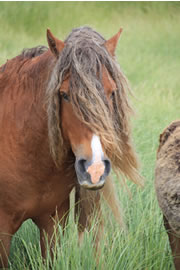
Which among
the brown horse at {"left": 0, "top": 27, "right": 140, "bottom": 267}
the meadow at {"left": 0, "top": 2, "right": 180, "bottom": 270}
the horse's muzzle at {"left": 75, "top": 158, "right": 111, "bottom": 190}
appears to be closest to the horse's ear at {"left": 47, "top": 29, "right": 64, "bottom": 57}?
the brown horse at {"left": 0, "top": 27, "right": 140, "bottom": 267}

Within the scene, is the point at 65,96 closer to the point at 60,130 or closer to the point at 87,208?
the point at 60,130

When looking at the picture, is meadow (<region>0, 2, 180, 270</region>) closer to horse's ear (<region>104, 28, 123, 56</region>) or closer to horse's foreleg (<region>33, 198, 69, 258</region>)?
horse's foreleg (<region>33, 198, 69, 258</region>)

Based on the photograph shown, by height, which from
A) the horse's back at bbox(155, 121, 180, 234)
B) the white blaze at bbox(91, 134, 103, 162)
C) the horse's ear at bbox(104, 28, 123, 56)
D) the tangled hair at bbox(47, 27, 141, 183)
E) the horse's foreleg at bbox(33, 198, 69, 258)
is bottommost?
the horse's foreleg at bbox(33, 198, 69, 258)

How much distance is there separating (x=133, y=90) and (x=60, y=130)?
9.01 ft

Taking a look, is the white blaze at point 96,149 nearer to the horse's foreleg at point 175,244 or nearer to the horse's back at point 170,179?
the horse's back at point 170,179

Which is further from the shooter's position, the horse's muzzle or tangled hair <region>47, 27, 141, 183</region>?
tangled hair <region>47, 27, 141, 183</region>

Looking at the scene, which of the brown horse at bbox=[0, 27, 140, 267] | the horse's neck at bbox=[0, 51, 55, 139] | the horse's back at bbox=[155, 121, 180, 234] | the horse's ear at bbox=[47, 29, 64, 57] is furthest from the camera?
the horse's neck at bbox=[0, 51, 55, 139]

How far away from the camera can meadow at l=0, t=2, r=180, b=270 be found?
247 centimetres

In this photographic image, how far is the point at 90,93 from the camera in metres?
2.10

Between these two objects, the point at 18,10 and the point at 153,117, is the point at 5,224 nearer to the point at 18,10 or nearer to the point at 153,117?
the point at 153,117

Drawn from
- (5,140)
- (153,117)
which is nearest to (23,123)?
(5,140)

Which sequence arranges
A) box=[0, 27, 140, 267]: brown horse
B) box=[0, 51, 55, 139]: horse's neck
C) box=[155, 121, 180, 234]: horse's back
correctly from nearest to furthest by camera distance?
1. box=[155, 121, 180, 234]: horse's back
2. box=[0, 27, 140, 267]: brown horse
3. box=[0, 51, 55, 139]: horse's neck

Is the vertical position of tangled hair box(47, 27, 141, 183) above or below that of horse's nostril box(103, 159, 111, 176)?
above

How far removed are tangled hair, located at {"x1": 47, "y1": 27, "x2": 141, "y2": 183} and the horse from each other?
21 centimetres
